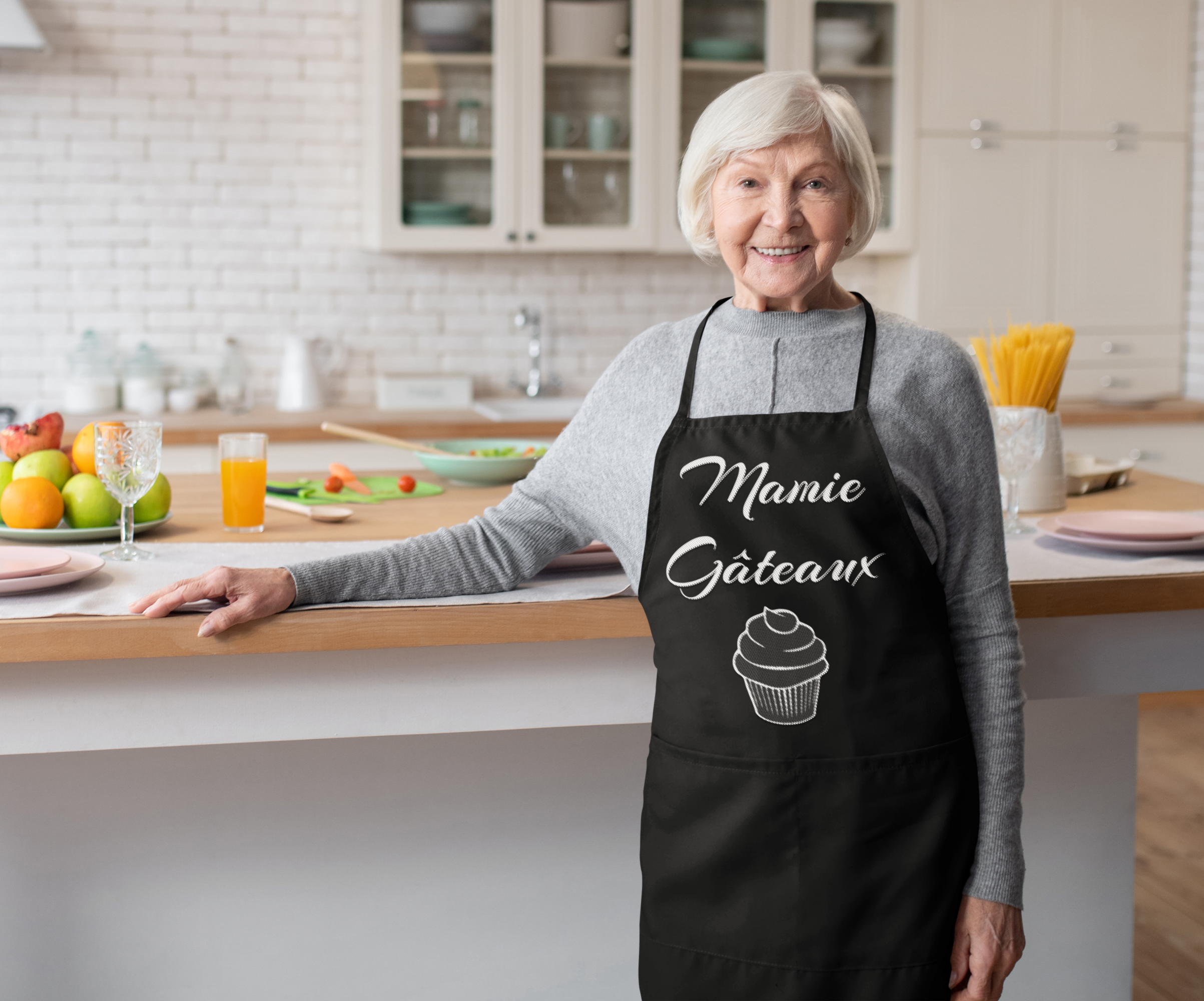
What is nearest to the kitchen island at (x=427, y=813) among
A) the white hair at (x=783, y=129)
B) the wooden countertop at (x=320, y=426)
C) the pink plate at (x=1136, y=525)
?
the pink plate at (x=1136, y=525)

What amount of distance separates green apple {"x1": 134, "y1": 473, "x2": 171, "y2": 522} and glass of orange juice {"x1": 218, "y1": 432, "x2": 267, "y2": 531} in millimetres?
88

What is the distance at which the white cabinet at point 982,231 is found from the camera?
4.17m

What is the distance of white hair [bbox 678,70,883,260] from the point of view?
4.01 ft

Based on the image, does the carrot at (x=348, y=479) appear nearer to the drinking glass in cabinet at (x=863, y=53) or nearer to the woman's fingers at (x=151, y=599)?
the woman's fingers at (x=151, y=599)

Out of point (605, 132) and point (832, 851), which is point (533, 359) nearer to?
point (605, 132)

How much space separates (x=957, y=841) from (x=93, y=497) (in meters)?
1.23

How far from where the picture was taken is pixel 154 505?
1.80 metres

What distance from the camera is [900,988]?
123cm

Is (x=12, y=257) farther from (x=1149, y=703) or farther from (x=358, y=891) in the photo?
(x=1149, y=703)

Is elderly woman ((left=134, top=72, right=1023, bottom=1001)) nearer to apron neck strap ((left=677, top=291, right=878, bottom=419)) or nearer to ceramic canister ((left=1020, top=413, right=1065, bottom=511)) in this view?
apron neck strap ((left=677, top=291, right=878, bottom=419))

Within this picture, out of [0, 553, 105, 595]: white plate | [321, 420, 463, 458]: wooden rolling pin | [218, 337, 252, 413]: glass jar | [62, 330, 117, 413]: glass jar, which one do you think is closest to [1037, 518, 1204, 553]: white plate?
[321, 420, 463, 458]: wooden rolling pin

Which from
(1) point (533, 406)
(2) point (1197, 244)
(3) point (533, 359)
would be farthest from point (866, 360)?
(2) point (1197, 244)

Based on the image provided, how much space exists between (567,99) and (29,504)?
269 cm

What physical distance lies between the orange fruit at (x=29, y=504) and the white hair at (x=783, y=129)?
38.5 inches
